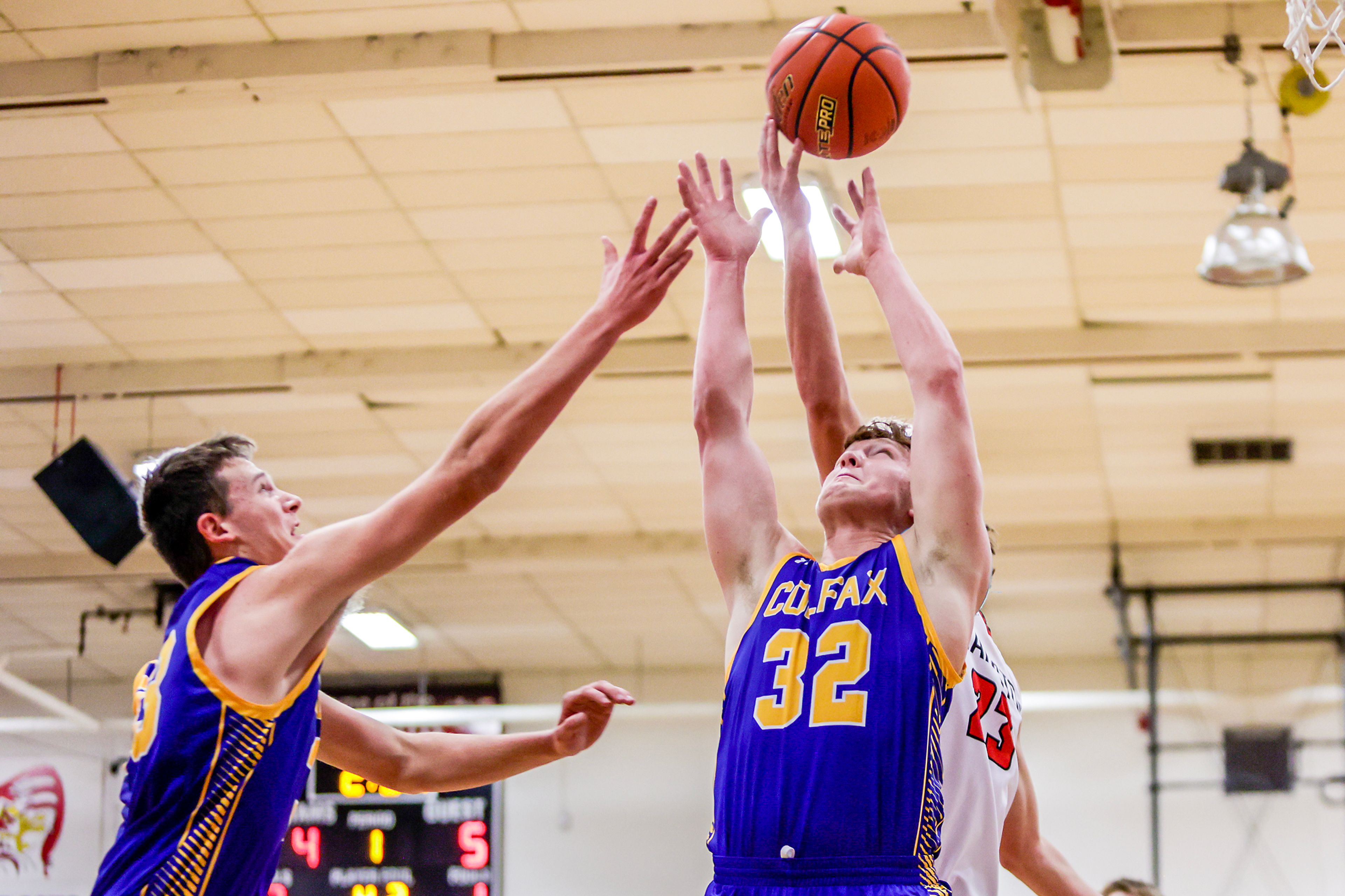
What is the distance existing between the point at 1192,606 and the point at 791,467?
16.1ft

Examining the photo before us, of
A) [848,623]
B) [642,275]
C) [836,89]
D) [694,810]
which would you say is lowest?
[848,623]

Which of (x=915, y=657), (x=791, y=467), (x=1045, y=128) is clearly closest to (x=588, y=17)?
(x=1045, y=128)

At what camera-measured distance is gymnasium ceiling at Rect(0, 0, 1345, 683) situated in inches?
264

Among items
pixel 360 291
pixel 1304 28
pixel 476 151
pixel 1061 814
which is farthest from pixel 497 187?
pixel 1061 814

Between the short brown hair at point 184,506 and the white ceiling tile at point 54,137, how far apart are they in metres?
4.48

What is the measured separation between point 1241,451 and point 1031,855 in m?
7.69

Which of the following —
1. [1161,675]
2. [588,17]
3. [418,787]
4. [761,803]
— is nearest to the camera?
[761,803]

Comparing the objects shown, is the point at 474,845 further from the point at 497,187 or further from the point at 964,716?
the point at 964,716

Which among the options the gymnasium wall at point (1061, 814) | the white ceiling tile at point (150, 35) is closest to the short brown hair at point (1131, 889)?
the white ceiling tile at point (150, 35)

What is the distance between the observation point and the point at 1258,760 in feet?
45.4

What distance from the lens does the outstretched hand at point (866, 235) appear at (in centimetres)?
319

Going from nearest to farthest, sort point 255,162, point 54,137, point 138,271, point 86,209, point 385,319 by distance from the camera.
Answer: point 54,137, point 255,162, point 86,209, point 138,271, point 385,319

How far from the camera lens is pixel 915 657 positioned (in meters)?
2.76

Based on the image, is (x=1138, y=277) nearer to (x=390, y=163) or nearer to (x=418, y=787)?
(x=390, y=163)
